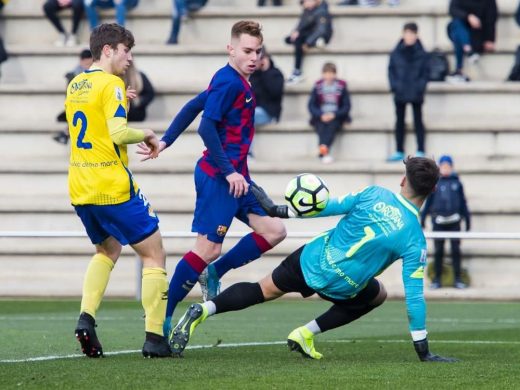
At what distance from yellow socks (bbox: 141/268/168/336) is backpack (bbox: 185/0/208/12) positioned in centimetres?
1296

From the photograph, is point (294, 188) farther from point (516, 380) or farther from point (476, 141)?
point (476, 141)

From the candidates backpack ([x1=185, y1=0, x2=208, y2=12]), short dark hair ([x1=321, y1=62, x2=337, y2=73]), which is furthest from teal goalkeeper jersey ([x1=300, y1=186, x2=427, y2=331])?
backpack ([x1=185, y1=0, x2=208, y2=12])

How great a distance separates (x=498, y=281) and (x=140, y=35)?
708 cm

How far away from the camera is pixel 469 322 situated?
1303 centimetres

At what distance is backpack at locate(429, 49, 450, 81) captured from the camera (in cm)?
1944

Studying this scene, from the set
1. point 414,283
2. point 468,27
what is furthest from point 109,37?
point 468,27

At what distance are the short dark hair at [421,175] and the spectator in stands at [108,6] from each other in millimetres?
12960

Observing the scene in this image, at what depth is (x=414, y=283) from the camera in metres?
8.02

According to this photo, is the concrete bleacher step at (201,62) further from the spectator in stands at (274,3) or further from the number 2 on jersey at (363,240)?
the number 2 on jersey at (363,240)

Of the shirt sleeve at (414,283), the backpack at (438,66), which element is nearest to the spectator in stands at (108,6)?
the backpack at (438,66)

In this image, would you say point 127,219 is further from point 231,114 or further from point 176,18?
point 176,18

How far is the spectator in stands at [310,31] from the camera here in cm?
1964

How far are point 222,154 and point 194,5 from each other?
12.4 m

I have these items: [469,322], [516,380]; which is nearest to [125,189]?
[516,380]
